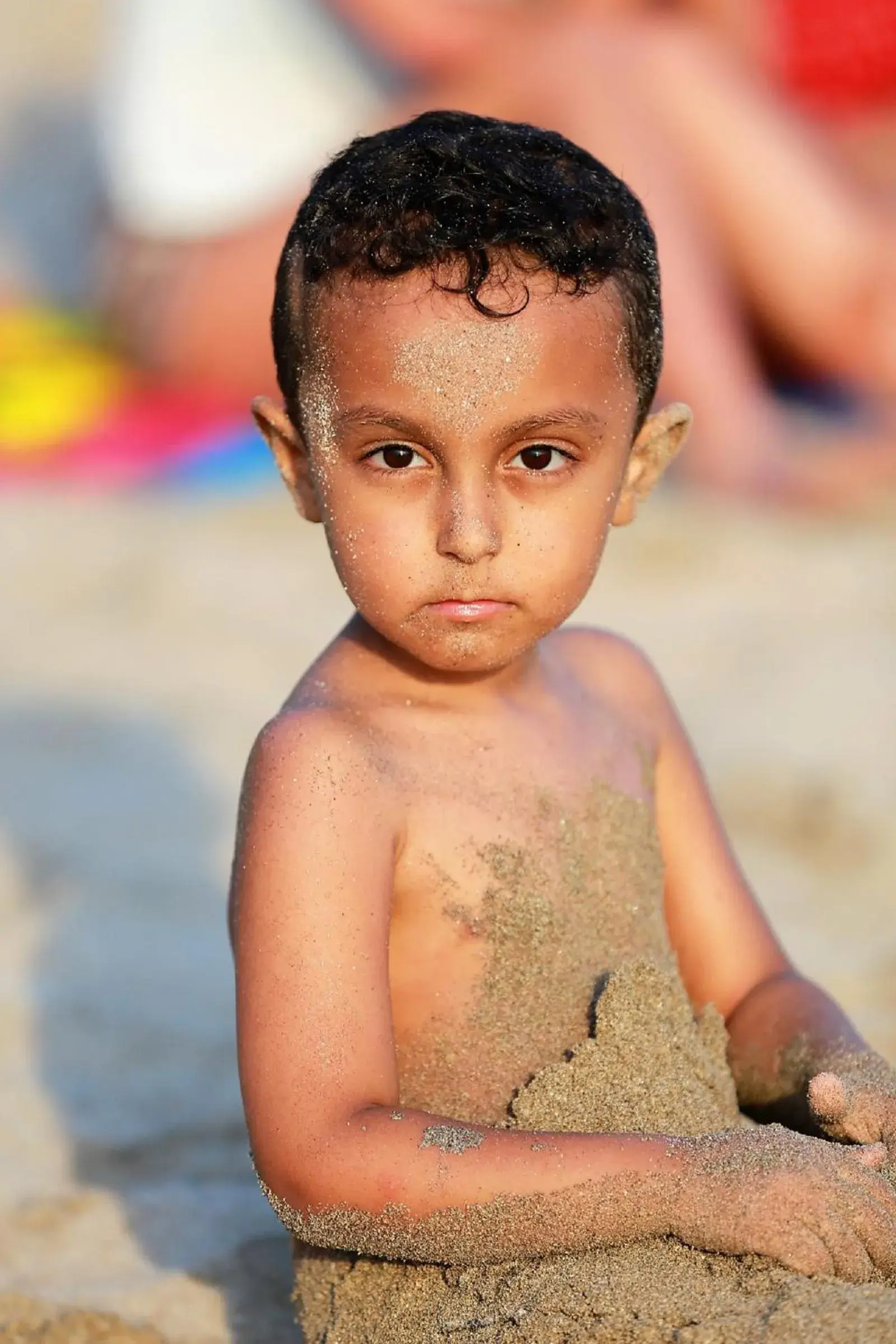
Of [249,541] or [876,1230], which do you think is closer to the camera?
[876,1230]

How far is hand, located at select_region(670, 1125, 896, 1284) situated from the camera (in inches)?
72.9

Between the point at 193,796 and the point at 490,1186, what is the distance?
7.25ft

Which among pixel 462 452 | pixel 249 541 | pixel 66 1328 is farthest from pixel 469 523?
pixel 249 541

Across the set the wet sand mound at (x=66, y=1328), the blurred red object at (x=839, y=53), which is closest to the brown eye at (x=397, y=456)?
the wet sand mound at (x=66, y=1328)

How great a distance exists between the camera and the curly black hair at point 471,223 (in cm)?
197

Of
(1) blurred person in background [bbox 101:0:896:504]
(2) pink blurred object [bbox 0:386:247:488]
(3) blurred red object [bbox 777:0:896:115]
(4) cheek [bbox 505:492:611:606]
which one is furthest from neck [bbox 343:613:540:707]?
(3) blurred red object [bbox 777:0:896:115]

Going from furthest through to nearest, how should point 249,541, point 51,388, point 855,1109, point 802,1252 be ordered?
point 51,388 < point 249,541 < point 855,1109 < point 802,1252

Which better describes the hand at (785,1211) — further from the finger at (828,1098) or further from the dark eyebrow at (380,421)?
the dark eyebrow at (380,421)

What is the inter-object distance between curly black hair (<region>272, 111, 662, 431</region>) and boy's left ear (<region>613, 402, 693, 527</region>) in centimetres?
3

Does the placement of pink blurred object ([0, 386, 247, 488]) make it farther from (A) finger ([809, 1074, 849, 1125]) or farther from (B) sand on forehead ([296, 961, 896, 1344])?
(A) finger ([809, 1074, 849, 1125])

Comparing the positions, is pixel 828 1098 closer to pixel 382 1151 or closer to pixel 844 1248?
pixel 844 1248

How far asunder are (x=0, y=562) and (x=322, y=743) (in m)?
3.38

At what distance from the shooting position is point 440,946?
6.88ft

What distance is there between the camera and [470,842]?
6.92 feet
